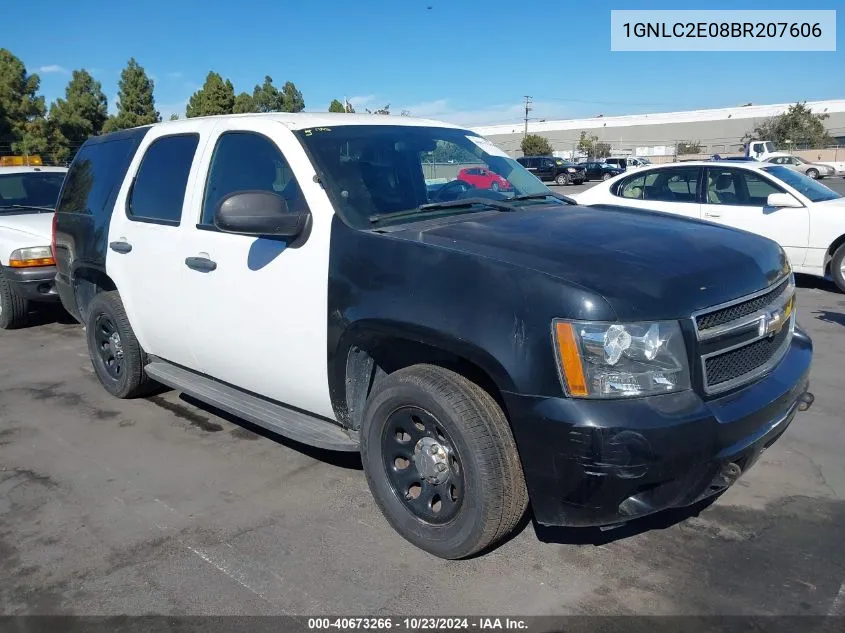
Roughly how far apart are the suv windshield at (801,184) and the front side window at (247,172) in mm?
7249

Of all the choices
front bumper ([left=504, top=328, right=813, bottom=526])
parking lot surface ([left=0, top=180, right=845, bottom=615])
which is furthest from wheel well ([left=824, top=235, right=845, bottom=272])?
front bumper ([left=504, top=328, right=813, bottom=526])

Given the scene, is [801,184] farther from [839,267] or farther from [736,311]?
[736,311]

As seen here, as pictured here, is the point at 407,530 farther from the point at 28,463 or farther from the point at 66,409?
the point at 66,409

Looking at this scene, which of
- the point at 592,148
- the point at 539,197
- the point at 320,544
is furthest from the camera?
the point at 592,148

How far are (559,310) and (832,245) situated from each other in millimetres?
7354

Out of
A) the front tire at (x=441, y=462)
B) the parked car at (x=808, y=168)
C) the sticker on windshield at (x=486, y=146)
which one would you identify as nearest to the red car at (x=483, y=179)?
the sticker on windshield at (x=486, y=146)

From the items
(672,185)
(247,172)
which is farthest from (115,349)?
(672,185)

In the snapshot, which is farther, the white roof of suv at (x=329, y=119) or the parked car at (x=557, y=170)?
the parked car at (x=557, y=170)

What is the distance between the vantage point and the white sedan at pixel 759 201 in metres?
8.46

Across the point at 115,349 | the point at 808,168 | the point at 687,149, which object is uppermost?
the point at 687,149

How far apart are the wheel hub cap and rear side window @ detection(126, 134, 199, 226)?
2.23 m

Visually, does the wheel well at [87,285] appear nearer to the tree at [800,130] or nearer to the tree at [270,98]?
the tree at [270,98]

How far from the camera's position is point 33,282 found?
292 inches

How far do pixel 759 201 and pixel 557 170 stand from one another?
118 feet
